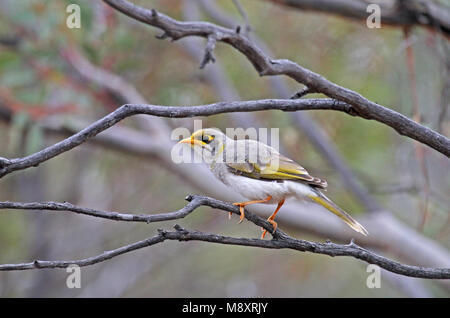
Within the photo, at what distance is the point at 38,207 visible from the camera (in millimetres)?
1961

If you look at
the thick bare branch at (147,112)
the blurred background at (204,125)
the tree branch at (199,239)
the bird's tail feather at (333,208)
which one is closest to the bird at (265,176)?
the bird's tail feather at (333,208)

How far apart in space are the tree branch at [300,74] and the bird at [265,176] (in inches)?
20.7

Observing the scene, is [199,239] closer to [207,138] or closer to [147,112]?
[147,112]

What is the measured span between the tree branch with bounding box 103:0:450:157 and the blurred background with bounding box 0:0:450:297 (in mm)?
1378

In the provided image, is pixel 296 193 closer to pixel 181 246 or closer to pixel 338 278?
pixel 181 246

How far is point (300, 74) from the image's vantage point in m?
2.36

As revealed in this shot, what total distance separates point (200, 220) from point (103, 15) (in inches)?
140

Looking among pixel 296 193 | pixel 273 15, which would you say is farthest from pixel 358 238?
pixel 296 193

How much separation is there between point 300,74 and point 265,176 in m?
0.69

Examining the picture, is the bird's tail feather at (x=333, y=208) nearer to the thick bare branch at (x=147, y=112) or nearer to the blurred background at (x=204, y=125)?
the thick bare branch at (x=147, y=112)

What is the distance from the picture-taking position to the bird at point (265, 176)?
2795mm

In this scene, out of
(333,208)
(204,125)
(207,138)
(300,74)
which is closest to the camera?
(300,74)

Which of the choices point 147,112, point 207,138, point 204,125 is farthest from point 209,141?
point 204,125

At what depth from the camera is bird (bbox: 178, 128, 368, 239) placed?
2795 millimetres
